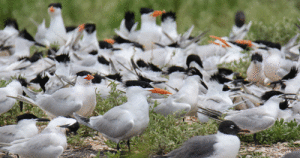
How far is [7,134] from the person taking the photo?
11.9ft

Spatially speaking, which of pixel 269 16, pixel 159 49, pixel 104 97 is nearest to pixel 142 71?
pixel 104 97

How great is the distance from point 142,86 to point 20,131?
1.21m

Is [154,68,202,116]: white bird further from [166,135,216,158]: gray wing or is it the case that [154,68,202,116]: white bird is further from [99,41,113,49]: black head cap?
[99,41,113,49]: black head cap

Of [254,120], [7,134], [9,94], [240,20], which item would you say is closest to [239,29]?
[240,20]

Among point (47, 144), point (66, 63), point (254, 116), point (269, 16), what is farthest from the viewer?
point (269, 16)

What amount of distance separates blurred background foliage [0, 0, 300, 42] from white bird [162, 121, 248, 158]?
7.28m

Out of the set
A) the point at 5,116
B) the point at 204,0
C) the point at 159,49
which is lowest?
the point at 5,116

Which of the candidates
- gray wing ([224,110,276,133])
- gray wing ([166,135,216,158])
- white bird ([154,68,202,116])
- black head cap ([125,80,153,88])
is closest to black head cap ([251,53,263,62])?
white bird ([154,68,202,116])

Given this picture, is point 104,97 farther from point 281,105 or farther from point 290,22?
point 290,22

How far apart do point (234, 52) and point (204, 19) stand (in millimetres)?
3455

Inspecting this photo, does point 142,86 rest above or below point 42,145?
above

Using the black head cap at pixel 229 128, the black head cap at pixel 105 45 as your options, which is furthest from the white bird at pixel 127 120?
the black head cap at pixel 105 45

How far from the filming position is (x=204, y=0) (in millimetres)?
10547

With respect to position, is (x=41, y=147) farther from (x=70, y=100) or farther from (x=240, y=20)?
(x=240, y=20)
